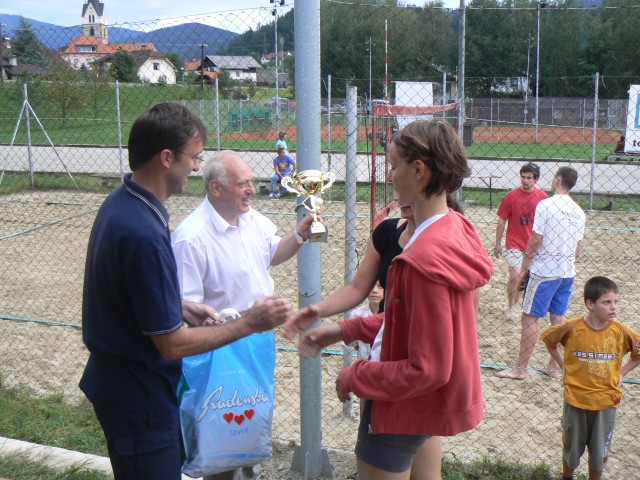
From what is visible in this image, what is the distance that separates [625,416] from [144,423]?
152 inches

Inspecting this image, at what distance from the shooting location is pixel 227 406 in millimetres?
2721

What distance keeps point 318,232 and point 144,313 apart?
1.12 metres

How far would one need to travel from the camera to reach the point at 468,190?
51.0 feet

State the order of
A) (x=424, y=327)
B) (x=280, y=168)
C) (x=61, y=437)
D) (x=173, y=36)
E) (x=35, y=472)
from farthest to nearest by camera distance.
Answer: (x=280, y=168)
(x=173, y=36)
(x=61, y=437)
(x=35, y=472)
(x=424, y=327)

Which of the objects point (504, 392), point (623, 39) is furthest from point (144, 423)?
point (623, 39)

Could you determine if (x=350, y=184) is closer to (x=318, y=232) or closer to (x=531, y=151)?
(x=318, y=232)

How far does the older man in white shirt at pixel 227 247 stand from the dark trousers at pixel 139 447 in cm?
77

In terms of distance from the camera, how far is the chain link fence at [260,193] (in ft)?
16.8

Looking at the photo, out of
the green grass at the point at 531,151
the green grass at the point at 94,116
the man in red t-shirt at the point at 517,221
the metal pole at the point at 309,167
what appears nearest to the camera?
the metal pole at the point at 309,167

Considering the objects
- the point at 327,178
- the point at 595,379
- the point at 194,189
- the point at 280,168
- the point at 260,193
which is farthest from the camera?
the point at 260,193

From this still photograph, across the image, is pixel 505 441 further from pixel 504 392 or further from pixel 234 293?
pixel 234 293

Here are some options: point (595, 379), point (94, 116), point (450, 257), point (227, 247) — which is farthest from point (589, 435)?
point (94, 116)

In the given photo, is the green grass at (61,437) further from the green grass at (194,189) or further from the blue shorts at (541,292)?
the green grass at (194,189)

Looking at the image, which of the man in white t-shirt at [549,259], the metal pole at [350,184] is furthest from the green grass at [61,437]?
the man in white t-shirt at [549,259]
